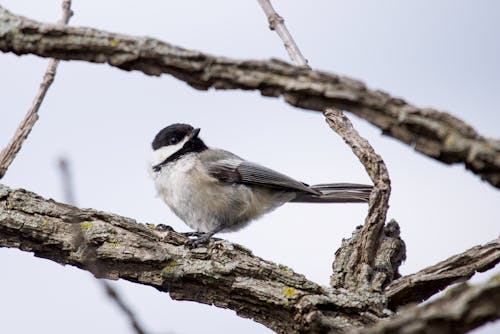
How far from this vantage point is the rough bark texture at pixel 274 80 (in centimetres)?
219

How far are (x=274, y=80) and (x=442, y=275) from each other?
7.29 ft

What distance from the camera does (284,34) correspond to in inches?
177

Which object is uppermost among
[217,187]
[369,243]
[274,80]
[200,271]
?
[217,187]

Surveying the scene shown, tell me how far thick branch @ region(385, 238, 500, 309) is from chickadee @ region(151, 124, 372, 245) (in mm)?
1730

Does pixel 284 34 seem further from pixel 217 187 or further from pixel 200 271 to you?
pixel 217 187

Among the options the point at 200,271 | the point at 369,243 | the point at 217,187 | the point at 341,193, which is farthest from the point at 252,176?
the point at 200,271

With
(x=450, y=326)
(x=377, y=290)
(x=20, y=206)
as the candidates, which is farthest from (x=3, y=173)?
(x=450, y=326)

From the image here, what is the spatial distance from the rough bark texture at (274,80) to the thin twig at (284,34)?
79.8 inches

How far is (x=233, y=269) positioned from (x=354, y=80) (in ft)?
6.71

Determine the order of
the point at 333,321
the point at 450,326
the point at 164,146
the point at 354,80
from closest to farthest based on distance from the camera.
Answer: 1. the point at 450,326
2. the point at 354,80
3. the point at 333,321
4. the point at 164,146

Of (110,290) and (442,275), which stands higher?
(442,275)

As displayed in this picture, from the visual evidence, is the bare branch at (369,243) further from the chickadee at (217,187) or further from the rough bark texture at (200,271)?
the chickadee at (217,187)

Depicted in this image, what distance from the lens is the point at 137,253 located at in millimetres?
4105

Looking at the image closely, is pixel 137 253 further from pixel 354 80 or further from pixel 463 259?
pixel 354 80
